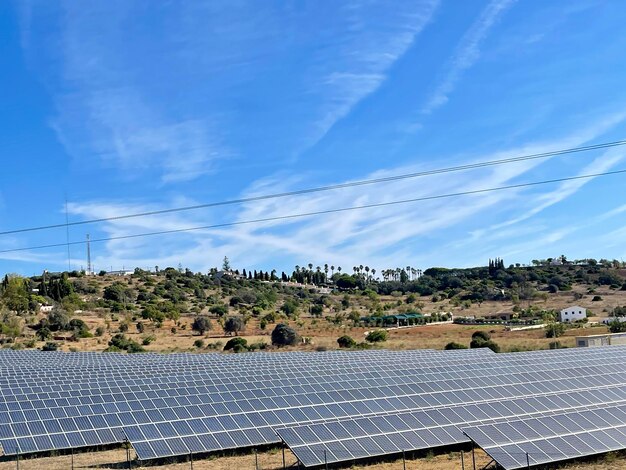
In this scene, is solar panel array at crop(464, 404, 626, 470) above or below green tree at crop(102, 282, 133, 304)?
below

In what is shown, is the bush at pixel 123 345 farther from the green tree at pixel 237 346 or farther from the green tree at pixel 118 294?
the green tree at pixel 118 294

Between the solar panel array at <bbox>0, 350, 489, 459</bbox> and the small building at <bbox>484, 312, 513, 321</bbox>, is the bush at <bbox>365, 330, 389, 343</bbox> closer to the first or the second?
the small building at <bbox>484, 312, 513, 321</bbox>

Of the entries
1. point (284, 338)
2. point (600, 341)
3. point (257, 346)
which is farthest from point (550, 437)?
point (284, 338)

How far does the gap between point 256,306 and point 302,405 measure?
314ft

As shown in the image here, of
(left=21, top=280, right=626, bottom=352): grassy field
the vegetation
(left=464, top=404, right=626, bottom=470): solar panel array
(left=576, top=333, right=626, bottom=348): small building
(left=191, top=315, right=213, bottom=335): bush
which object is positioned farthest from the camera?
(left=191, top=315, right=213, bottom=335): bush

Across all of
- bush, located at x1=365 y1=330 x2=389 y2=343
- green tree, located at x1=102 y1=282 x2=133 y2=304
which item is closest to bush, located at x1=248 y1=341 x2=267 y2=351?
bush, located at x1=365 y1=330 x2=389 y2=343

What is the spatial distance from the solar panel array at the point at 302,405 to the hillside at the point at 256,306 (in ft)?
114

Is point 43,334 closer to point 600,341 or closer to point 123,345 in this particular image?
point 123,345

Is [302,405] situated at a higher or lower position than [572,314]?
lower

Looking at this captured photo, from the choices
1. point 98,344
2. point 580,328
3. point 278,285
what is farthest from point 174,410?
point 278,285

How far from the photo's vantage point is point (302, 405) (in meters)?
25.2

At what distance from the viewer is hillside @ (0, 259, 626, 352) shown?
3155 inches

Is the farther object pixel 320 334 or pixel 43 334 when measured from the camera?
pixel 320 334

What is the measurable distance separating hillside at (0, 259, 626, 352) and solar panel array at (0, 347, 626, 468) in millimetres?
34814
